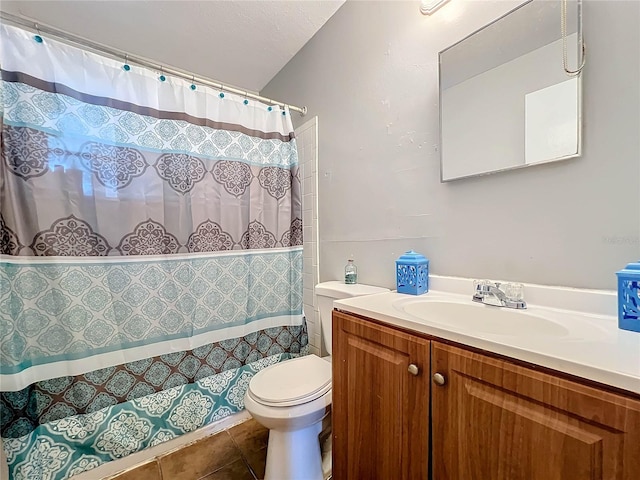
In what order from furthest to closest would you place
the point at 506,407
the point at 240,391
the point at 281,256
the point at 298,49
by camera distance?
the point at 298,49, the point at 281,256, the point at 240,391, the point at 506,407

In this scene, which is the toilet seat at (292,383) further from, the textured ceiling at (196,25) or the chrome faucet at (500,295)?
the textured ceiling at (196,25)

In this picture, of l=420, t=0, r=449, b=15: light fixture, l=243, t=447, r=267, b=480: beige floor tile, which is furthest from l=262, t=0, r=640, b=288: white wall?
l=243, t=447, r=267, b=480: beige floor tile

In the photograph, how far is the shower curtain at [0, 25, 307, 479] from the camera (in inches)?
42.0

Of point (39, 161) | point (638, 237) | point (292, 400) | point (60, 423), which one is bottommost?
point (60, 423)

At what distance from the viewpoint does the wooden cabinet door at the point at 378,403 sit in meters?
0.69

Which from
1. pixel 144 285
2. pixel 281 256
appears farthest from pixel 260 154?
pixel 144 285

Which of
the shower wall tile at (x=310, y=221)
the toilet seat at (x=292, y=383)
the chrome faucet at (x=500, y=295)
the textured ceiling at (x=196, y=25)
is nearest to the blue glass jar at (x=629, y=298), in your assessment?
the chrome faucet at (x=500, y=295)

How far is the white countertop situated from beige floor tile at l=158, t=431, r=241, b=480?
114 centimetres

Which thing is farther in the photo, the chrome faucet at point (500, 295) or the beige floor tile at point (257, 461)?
the beige floor tile at point (257, 461)

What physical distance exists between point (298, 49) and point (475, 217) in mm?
1653

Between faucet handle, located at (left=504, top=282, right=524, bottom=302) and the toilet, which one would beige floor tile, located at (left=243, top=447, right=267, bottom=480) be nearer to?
the toilet

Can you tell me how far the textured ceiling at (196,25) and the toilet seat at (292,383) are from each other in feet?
6.28

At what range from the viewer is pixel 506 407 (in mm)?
539

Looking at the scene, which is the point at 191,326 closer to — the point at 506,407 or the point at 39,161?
the point at 39,161
